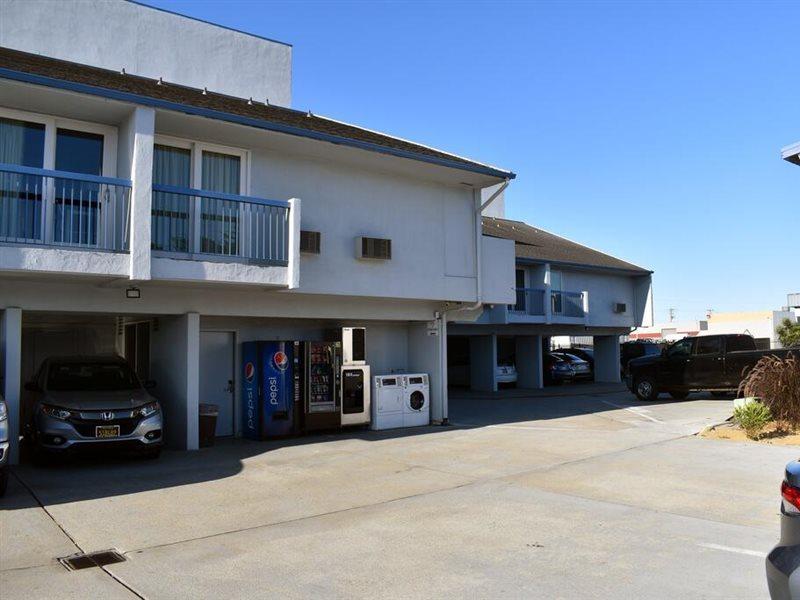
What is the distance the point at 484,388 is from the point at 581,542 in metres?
20.3

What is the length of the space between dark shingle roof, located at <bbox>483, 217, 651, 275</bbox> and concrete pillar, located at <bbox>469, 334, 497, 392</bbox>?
3671mm

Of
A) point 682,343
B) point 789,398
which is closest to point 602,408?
point 682,343

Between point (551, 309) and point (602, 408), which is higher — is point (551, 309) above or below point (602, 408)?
above

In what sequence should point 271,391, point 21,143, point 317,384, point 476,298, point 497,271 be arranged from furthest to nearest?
point 497,271 < point 476,298 < point 317,384 < point 271,391 < point 21,143

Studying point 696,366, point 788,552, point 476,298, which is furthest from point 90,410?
point 696,366

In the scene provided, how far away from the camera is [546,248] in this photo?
29516mm

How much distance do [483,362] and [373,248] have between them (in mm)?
14014

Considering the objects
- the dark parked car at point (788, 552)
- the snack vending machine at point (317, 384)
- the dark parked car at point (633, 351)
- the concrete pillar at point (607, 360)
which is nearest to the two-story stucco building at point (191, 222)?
the snack vending machine at point (317, 384)

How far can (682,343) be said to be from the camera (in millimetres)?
20203

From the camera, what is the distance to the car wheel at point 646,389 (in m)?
20.6

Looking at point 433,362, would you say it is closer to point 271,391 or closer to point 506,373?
point 271,391

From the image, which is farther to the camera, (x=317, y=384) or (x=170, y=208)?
(x=317, y=384)

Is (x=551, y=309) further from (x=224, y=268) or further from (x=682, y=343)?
(x=224, y=268)

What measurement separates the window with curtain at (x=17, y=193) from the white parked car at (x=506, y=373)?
64.8 feet
